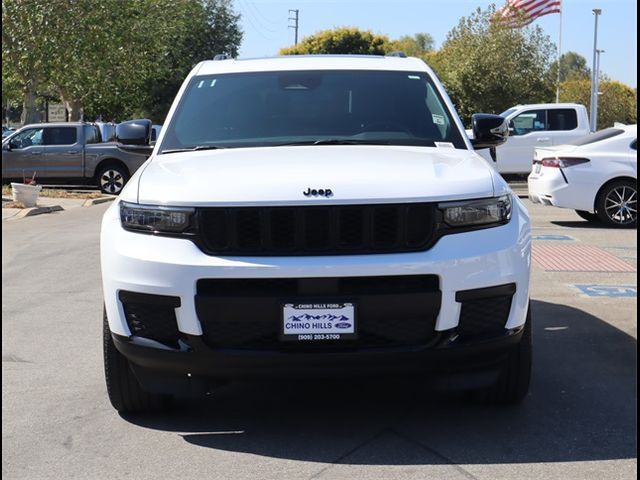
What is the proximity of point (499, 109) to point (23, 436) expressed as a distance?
33.4 meters

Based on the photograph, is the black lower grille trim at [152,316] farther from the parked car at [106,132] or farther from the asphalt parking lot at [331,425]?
the parked car at [106,132]

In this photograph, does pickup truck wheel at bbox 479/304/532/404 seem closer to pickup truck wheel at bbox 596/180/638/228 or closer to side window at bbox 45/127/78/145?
pickup truck wheel at bbox 596/180/638/228

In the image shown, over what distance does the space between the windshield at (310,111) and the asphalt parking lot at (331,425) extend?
1408 mm

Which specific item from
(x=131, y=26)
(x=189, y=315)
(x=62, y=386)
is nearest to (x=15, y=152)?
(x=131, y=26)

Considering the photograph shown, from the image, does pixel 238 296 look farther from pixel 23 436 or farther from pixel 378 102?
pixel 378 102

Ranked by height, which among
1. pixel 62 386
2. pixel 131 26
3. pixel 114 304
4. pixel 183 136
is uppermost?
pixel 131 26

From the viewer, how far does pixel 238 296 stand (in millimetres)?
4090

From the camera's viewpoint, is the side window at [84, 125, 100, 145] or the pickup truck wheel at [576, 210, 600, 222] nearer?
the pickup truck wheel at [576, 210, 600, 222]

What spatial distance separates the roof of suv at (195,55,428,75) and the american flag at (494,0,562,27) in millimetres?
32001

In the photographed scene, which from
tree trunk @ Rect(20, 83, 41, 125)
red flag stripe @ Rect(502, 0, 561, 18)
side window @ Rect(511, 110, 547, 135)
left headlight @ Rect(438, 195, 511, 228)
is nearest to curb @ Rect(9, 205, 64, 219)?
side window @ Rect(511, 110, 547, 135)

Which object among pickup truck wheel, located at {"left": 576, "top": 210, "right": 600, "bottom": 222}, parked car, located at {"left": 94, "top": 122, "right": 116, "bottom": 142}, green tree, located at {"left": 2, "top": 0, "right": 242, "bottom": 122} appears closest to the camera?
pickup truck wheel, located at {"left": 576, "top": 210, "right": 600, "bottom": 222}

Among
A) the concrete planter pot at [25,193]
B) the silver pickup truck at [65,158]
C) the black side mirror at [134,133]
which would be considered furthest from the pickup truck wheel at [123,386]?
the silver pickup truck at [65,158]

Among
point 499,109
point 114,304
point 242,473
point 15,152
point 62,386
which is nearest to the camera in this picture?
point 242,473

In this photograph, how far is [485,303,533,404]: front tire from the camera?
468 cm
